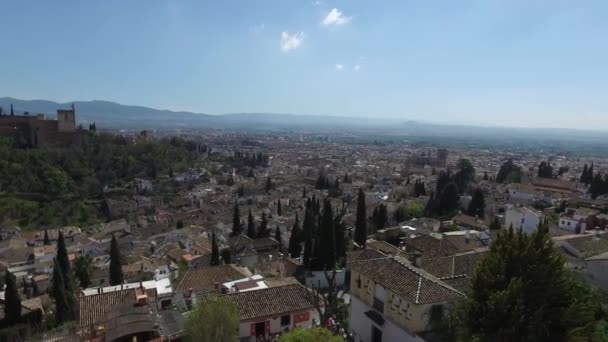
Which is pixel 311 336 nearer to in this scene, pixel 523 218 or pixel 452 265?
pixel 452 265

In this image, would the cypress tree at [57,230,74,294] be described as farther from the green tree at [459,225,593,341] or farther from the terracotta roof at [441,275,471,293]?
the green tree at [459,225,593,341]

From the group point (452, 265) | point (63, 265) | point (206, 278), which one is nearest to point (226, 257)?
point (206, 278)

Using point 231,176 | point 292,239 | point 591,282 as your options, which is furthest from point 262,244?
point 231,176

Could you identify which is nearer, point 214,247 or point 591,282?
point 591,282

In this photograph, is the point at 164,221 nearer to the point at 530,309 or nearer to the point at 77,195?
the point at 77,195

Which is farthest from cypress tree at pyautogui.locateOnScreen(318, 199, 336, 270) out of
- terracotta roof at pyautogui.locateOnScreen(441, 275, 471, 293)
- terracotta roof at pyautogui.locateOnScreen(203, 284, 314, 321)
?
terracotta roof at pyautogui.locateOnScreen(441, 275, 471, 293)

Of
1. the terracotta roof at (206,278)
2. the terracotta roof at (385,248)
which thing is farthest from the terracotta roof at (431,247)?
Result: the terracotta roof at (206,278)

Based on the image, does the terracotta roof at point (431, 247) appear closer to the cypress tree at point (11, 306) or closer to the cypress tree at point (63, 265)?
the cypress tree at point (63, 265)
